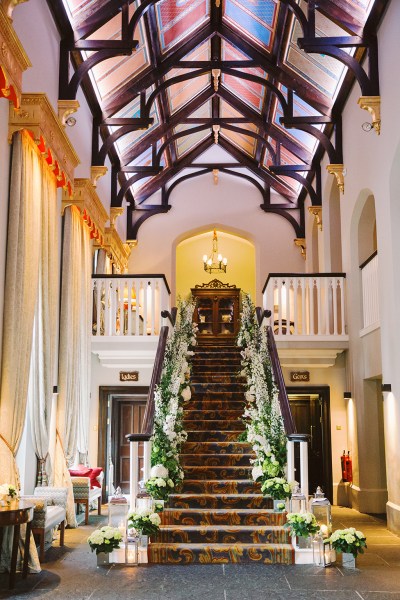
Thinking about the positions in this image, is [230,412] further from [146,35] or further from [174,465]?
[146,35]

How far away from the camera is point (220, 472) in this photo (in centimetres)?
920

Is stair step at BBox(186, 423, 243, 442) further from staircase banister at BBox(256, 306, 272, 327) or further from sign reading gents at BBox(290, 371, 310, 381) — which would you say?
sign reading gents at BBox(290, 371, 310, 381)

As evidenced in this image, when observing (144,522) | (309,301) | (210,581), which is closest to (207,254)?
(309,301)

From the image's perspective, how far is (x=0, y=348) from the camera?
25.1 feet

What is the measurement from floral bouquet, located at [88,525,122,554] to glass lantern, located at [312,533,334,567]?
2.01 meters

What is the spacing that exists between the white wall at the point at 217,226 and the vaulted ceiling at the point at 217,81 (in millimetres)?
337

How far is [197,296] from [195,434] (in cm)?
948

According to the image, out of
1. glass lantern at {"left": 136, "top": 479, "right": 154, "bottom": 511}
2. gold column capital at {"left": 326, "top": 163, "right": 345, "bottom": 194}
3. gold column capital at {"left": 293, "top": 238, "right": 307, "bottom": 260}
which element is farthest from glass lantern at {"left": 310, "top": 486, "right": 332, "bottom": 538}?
gold column capital at {"left": 293, "top": 238, "right": 307, "bottom": 260}

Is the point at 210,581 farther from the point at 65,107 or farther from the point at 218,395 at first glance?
the point at 65,107

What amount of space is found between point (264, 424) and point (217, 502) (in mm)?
1224

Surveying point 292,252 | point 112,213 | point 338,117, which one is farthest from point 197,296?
point 338,117

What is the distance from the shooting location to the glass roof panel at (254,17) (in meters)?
12.0

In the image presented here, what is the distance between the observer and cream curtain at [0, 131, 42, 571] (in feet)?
24.2

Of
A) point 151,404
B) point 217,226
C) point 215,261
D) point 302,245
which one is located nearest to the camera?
point 151,404
